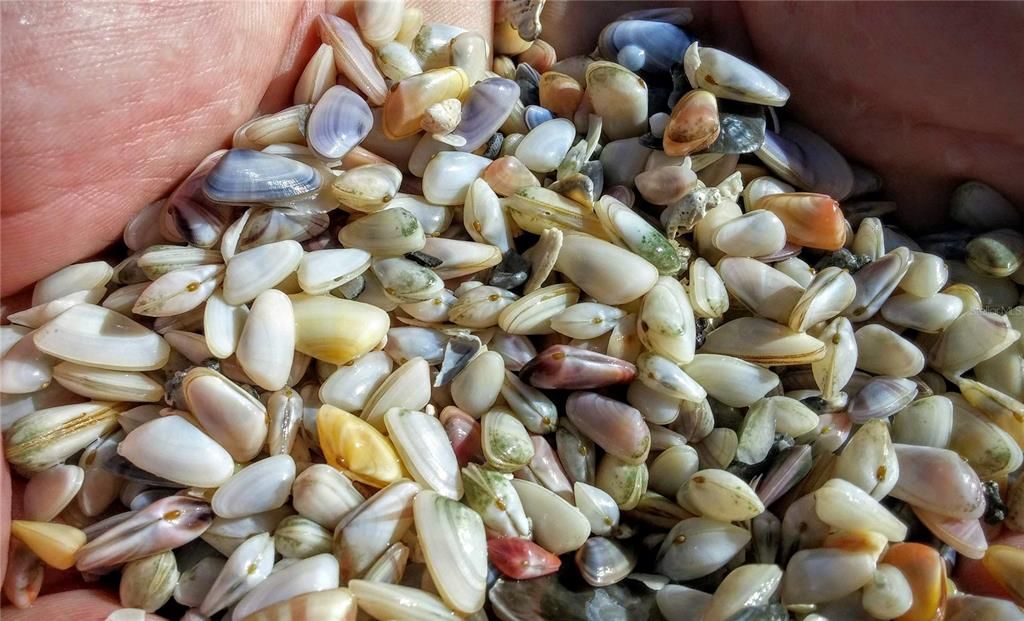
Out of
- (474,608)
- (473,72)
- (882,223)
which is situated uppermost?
(473,72)

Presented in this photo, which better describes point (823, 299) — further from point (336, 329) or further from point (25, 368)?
point (25, 368)

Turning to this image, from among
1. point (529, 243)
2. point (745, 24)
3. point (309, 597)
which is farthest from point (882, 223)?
point (309, 597)

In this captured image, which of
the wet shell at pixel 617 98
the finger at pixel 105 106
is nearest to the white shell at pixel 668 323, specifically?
the wet shell at pixel 617 98

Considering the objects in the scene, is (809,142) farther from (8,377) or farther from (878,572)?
(8,377)

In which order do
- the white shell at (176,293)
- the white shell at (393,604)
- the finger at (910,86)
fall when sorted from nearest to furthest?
the white shell at (393,604) < the white shell at (176,293) < the finger at (910,86)

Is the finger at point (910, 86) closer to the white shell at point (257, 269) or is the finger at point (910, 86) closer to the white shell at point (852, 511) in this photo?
the white shell at point (852, 511)

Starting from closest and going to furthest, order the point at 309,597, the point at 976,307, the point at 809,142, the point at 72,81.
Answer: the point at 309,597
the point at 72,81
the point at 976,307
the point at 809,142

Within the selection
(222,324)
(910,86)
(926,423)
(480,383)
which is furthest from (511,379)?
(910,86)
